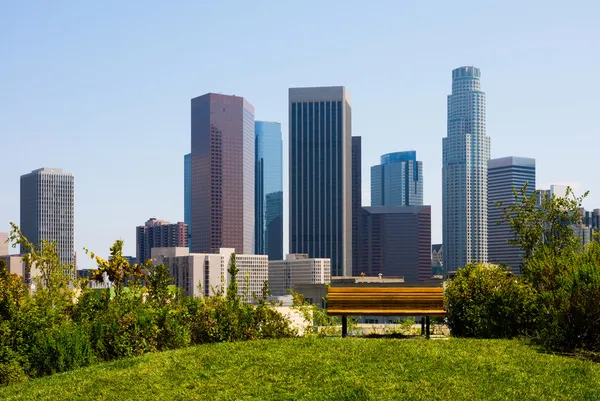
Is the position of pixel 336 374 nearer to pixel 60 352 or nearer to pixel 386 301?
pixel 386 301

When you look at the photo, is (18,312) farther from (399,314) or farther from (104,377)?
(399,314)

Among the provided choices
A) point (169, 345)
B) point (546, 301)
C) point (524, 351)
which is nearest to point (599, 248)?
point (546, 301)

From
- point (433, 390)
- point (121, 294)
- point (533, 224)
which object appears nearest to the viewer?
point (433, 390)

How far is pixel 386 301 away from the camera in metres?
15.5

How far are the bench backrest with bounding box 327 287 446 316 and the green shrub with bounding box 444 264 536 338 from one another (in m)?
1.08

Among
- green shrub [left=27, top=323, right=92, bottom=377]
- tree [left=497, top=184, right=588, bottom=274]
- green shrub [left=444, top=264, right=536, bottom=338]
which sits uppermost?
tree [left=497, top=184, right=588, bottom=274]

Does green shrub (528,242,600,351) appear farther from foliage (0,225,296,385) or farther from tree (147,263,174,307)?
tree (147,263,174,307)

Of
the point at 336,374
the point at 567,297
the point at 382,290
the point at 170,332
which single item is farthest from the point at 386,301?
the point at 170,332

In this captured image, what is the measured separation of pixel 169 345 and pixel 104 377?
10.2 feet

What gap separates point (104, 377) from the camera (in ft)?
39.6

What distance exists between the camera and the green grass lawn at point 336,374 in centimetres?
1042

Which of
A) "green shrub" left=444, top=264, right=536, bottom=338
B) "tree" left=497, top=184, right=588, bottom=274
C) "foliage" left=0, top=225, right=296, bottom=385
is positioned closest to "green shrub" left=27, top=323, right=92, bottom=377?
"foliage" left=0, top=225, right=296, bottom=385

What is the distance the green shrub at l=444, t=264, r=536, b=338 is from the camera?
15.5 metres

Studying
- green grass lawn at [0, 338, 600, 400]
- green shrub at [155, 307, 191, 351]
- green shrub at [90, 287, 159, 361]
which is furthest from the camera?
green shrub at [155, 307, 191, 351]
